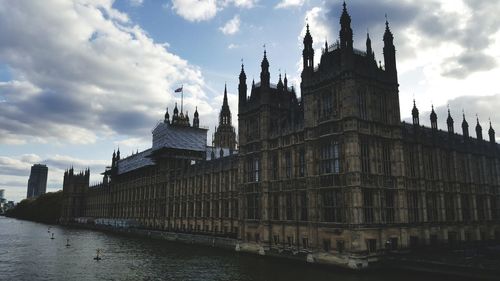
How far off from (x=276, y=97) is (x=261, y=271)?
2898 cm

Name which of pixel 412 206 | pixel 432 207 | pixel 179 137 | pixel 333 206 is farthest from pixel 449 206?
pixel 179 137

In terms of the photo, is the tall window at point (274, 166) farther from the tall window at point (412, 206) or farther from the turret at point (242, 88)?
the tall window at point (412, 206)

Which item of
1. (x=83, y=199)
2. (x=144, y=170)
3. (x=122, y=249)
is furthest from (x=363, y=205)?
(x=83, y=199)

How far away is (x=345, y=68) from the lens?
45469mm

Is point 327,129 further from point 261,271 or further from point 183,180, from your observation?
point 183,180

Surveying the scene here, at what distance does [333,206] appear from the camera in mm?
45062

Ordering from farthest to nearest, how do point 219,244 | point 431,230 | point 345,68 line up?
Result: point 219,244
point 431,230
point 345,68

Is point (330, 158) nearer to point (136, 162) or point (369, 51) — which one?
point (369, 51)

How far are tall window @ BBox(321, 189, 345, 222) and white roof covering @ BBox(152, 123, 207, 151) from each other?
243 ft

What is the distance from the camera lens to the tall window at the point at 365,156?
4447cm

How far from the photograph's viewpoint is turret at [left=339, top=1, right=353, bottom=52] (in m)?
46.1

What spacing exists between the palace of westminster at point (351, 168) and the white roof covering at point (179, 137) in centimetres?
4466

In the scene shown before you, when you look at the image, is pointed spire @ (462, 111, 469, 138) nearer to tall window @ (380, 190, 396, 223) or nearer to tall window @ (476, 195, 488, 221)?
tall window @ (476, 195, 488, 221)

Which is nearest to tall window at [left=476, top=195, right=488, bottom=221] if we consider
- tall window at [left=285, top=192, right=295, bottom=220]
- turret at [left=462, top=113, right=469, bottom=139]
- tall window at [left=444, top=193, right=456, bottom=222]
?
tall window at [left=444, top=193, right=456, bottom=222]
